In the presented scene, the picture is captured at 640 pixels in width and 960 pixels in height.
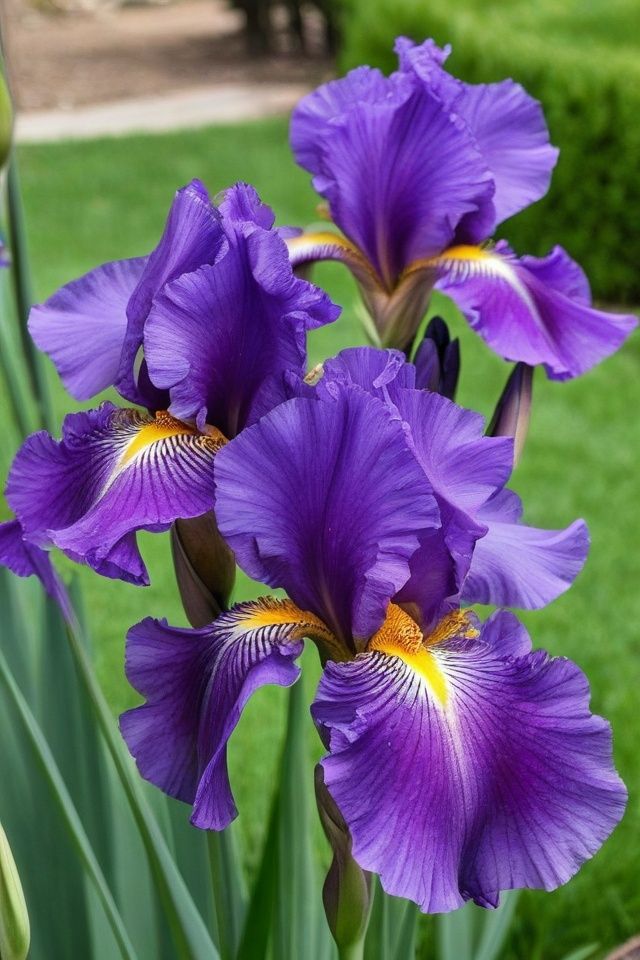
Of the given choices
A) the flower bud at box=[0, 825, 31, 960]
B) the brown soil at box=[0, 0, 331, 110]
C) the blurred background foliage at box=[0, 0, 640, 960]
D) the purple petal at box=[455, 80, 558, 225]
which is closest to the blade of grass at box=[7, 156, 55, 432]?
the blurred background foliage at box=[0, 0, 640, 960]

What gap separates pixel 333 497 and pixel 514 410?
1.12 feet

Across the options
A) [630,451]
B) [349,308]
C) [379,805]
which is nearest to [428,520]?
[379,805]

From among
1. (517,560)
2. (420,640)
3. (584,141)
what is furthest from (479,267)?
(584,141)

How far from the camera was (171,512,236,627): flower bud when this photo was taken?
2.87ft

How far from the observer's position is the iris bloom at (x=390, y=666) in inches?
28.0

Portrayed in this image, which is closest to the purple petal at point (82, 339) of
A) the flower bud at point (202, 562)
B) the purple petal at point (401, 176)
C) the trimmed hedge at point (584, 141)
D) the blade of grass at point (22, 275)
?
the flower bud at point (202, 562)

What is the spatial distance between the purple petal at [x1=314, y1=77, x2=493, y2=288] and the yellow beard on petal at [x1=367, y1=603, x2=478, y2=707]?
52 centimetres

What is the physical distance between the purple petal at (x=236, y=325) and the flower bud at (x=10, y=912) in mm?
320

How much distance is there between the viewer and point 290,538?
31.0 inches

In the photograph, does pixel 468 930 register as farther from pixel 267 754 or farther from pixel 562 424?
pixel 562 424

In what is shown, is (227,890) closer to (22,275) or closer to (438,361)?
(438,361)

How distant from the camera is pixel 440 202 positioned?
3.92 ft

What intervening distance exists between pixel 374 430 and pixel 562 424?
317 centimetres

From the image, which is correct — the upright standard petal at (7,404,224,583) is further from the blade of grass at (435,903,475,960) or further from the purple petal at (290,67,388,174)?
the blade of grass at (435,903,475,960)
